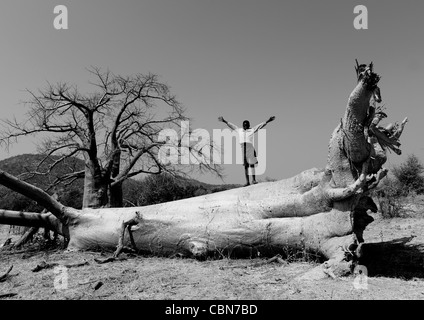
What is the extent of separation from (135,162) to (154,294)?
7.67 m

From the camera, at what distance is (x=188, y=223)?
4.77 metres

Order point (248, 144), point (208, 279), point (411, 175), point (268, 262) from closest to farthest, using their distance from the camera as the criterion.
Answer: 1. point (208, 279)
2. point (268, 262)
3. point (248, 144)
4. point (411, 175)

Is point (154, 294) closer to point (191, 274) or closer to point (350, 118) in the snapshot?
point (191, 274)

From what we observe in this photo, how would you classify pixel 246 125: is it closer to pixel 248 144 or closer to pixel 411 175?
pixel 248 144

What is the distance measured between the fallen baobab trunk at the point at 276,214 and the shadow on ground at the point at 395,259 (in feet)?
1.26

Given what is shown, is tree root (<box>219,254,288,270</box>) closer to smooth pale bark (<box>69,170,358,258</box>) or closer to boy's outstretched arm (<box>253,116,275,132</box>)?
smooth pale bark (<box>69,170,358,258</box>)

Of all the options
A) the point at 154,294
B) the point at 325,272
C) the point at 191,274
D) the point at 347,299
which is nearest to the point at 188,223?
the point at 191,274

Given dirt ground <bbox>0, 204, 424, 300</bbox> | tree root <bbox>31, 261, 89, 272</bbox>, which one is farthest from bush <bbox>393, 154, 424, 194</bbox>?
tree root <bbox>31, 261, 89, 272</bbox>

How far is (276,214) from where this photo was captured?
14.8 feet

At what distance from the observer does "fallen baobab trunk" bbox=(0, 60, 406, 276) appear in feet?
12.3

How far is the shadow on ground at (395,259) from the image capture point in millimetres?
3651

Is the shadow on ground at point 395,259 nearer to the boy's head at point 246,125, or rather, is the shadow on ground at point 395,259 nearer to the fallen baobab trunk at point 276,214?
the fallen baobab trunk at point 276,214

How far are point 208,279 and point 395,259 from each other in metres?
2.57

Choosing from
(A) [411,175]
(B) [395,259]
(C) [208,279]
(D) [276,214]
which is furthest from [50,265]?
(A) [411,175]
